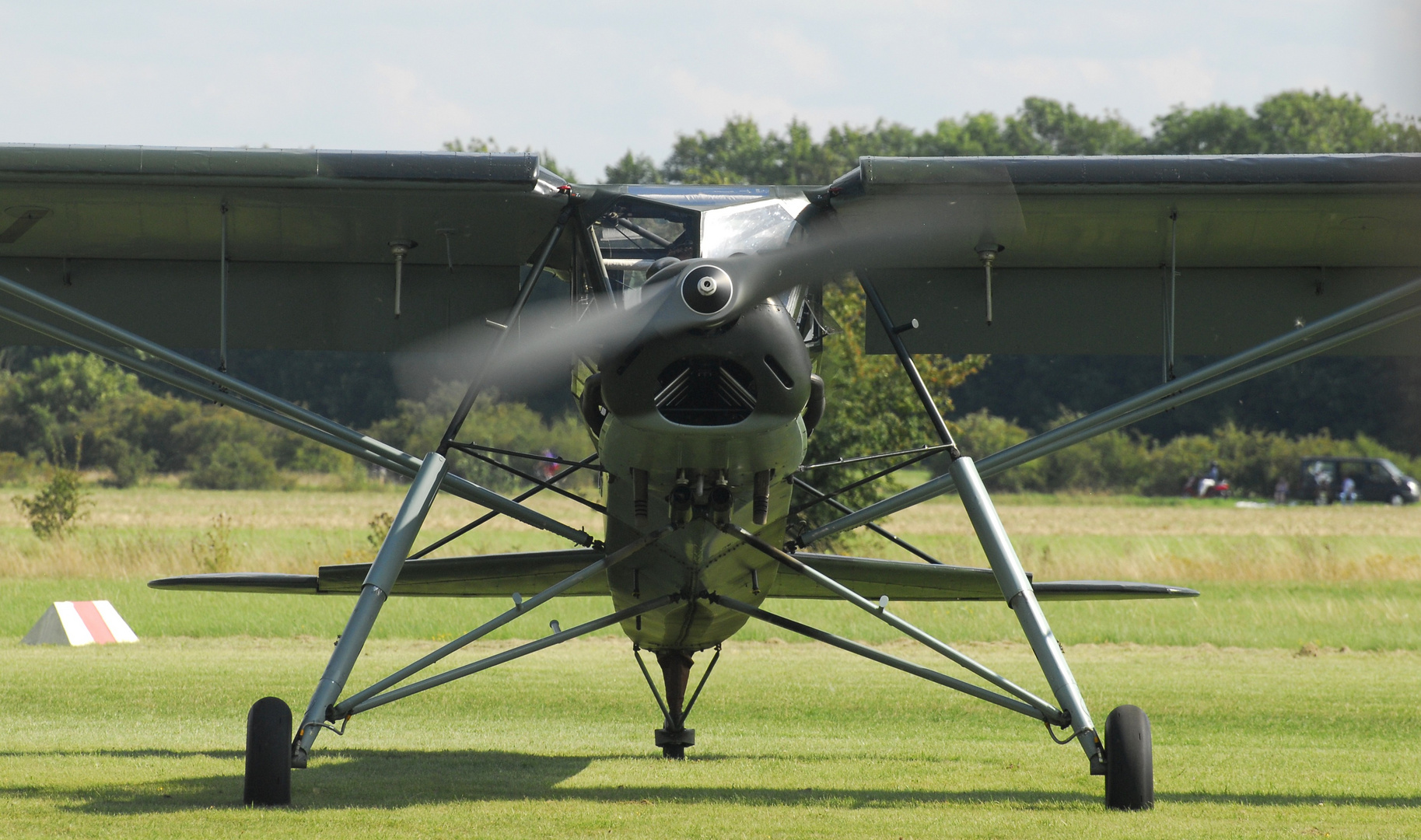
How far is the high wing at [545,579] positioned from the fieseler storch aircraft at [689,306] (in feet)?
0.08

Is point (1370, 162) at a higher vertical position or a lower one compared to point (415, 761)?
higher

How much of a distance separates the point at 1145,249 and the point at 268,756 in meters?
5.64

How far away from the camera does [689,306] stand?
5.88 metres

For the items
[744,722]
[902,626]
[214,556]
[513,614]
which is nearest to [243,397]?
[513,614]

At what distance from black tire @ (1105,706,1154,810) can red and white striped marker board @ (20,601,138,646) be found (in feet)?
43.2

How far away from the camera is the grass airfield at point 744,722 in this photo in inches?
268

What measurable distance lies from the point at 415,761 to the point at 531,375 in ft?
11.0

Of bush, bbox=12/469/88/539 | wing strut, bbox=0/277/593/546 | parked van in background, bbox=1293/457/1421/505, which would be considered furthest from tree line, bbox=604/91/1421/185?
wing strut, bbox=0/277/593/546

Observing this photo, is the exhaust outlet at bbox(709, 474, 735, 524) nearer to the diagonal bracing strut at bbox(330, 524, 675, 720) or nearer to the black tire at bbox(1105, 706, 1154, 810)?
the diagonal bracing strut at bbox(330, 524, 675, 720)

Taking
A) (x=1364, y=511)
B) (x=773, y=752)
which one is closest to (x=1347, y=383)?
(x=1364, y=511)

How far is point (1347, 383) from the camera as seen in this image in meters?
64.0

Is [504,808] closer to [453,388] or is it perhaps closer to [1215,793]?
[1215,793]

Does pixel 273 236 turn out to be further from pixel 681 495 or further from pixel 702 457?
pixel 702 457

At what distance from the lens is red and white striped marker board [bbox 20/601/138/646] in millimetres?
16812
